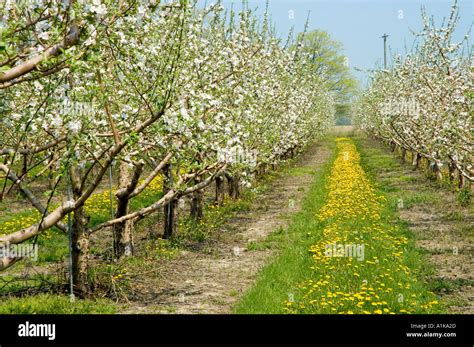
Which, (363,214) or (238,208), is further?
(238,208)

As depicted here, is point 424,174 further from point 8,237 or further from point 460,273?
point 8,237

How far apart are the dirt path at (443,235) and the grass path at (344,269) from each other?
0.33m

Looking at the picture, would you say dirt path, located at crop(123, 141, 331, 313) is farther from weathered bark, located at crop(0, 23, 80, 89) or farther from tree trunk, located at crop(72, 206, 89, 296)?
weathered bark, located at crop(0, 23, 80, 89)

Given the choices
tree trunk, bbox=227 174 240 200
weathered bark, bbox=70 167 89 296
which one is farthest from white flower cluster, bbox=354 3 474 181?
weathered bark, bbox=70 167 89 296

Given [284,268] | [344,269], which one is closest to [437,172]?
[344,269]

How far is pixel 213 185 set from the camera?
2583cm

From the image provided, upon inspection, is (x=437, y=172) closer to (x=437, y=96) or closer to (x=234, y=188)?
(x=437, y=96)

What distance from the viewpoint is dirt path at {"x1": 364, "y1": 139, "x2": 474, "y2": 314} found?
10039 millimetres

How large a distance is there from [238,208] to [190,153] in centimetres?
992

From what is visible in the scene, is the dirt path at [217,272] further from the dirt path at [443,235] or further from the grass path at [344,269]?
the dirt path at [443,235]

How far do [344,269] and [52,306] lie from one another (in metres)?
5.43

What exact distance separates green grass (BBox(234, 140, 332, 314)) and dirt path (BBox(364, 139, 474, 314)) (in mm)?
2537

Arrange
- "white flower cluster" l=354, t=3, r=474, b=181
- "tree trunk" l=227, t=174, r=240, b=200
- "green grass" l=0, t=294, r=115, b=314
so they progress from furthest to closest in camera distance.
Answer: "tree trunk" l=227, t=174, r=240, b=200 < "white flower cluster" l=354, t=3, r=474, b=181 < "green grass" l=0, t=294, r=115, b=314
